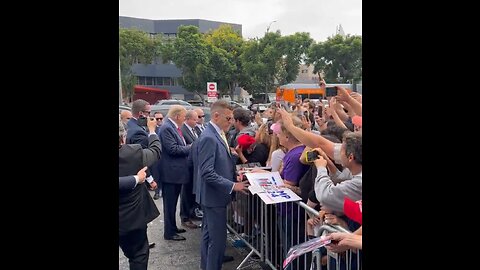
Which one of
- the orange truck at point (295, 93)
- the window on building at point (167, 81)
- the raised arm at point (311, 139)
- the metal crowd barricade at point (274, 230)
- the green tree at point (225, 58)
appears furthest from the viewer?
the window on building at point (167, 81)

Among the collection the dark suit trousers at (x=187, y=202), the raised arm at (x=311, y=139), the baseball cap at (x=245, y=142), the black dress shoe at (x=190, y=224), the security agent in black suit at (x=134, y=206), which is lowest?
the black dress shoe at (x=190, y=224)

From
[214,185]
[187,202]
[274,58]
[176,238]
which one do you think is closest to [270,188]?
[214,185]

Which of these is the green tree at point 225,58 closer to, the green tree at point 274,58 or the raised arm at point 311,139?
the green tree at point 274,58

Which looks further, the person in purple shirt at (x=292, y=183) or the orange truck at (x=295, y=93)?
the orange truck at (x=295, y=93)

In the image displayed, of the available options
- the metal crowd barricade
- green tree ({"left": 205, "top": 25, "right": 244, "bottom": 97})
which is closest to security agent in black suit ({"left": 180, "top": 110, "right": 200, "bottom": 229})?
the metal crowd barricade

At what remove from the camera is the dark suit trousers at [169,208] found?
6066 millimetres

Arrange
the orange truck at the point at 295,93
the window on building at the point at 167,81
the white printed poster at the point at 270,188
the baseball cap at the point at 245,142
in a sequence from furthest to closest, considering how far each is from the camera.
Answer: the window on building at the point at 167,81
the orange truck at the point at 295,93
the baseball cap at the point at 245,142
the white printed poster at the point at 270,188

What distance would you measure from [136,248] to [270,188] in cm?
132

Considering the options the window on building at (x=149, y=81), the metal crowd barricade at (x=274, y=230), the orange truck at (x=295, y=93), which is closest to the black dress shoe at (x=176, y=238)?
the metal crowd barricade at (x=274, y=230)

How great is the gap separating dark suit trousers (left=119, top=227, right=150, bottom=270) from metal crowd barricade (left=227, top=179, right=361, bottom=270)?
1296mm

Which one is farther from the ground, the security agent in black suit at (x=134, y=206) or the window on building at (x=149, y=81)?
the window on building at (x=149, y=81)
